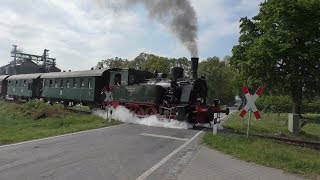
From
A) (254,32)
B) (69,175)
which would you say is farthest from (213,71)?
(69,175)

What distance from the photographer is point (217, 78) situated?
3201 inches

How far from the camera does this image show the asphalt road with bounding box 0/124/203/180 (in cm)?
836

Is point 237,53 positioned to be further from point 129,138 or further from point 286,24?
point 129,138

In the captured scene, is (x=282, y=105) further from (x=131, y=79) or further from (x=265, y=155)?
(x=265, y=155)

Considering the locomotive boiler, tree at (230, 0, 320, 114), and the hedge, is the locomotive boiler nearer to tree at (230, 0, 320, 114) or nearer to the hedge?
tree at (230, 0, 320, 114)

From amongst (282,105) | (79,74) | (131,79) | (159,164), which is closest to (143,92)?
(131,79)

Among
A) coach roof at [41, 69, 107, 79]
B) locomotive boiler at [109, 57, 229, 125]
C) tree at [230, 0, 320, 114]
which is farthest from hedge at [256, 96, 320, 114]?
locomotive boiler at [109, 57, 229, 125]

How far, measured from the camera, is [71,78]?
31.9 meters

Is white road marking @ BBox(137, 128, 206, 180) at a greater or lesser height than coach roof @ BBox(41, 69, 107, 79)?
lesser

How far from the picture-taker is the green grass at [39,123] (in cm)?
1500

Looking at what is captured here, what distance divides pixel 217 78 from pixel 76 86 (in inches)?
2103

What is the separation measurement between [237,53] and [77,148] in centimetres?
2957

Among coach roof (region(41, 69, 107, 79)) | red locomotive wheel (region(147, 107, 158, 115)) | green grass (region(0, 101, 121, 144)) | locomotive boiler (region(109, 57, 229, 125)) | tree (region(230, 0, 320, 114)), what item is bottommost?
green grass (region(0, 101, 121, 144))

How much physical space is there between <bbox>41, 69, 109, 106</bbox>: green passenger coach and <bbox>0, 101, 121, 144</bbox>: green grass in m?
2.47
